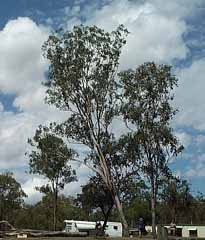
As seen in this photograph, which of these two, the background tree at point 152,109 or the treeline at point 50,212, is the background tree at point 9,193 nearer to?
the treeline at point 50,212

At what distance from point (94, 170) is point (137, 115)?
647 cm

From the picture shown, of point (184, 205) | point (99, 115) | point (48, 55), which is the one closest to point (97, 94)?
point (99, 115)

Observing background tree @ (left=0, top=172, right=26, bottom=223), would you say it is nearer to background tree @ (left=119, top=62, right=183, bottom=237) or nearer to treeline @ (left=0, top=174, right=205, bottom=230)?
treeline @ (left=0, top=174, right=205, bottom=230)

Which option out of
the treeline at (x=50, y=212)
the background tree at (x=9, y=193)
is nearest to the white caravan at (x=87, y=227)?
the treeline at (x=50, y=212)

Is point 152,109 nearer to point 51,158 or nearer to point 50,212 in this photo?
point 51,158

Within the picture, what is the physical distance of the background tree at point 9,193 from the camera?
293 feet

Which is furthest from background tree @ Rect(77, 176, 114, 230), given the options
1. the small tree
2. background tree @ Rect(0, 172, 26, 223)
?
background tree @ Rect(0, 172, 26, 223)

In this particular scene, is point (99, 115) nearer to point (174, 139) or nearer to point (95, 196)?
point (174, 139)

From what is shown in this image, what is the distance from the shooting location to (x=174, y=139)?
47.9m

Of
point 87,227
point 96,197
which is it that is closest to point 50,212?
point 87,227

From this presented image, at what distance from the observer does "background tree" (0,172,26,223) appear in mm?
89188

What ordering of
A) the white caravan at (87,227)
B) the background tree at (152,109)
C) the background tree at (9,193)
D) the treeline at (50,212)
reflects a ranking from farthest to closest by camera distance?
the background tree at (9,193), the treeline at (50,212), the white caravan at (87,227), the background tree at (152,109)

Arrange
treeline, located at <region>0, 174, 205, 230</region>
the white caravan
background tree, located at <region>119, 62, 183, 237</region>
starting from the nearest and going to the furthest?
background tree, located at <region>119, 62, 183, 237</region> < the white caravan < treeline, located at <region>0, 174, 205, 230</region>

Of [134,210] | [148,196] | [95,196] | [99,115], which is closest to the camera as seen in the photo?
[99,115]
